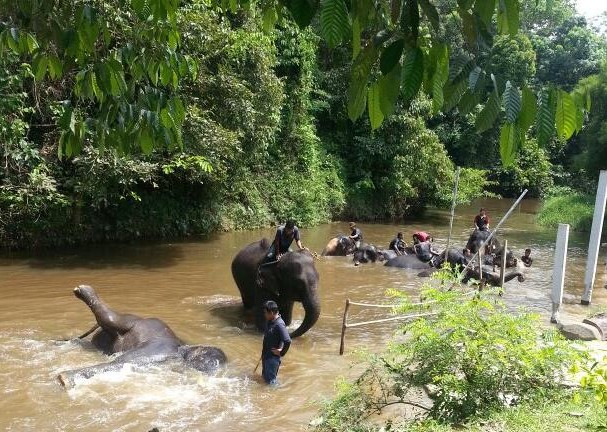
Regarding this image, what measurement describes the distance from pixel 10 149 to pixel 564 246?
11.2m

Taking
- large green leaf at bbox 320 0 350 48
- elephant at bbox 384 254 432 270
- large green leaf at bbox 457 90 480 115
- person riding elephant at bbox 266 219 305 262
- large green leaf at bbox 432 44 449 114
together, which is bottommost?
elephant at bbox 384 254 432 270

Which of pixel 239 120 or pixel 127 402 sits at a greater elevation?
pixel 239 120

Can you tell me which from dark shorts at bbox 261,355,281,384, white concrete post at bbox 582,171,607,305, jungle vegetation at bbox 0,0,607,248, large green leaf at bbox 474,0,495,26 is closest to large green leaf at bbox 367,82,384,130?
jungle vegetation at bbox 0,0,607,248

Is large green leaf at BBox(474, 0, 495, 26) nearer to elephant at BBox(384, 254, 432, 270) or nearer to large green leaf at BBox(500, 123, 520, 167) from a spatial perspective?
large green leaf at BBox(500, 123, 520, 167)

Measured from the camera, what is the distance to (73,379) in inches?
284

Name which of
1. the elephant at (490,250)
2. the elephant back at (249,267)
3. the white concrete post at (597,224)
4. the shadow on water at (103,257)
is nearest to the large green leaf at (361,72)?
the elephant back at (249,267)

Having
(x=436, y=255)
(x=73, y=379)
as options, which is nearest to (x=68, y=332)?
(x=73, y=379)

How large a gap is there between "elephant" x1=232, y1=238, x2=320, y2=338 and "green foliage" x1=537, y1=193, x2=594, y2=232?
66.5 feet

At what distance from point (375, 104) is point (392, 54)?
0.31m

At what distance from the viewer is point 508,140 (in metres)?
2.20

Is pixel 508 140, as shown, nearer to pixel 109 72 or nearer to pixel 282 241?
pixel 109 72

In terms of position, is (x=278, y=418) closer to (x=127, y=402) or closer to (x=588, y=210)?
(x=127, y=402)

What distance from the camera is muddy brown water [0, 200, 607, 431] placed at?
6715mm

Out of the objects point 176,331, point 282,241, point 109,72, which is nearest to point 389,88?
point 109,72
